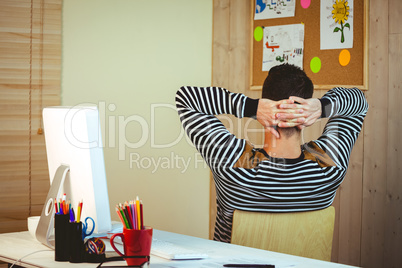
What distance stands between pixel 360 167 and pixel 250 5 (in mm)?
1297

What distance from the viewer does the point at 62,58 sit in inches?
121

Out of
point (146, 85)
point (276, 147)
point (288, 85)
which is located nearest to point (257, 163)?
point (276, 147)

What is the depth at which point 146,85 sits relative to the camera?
127 inches

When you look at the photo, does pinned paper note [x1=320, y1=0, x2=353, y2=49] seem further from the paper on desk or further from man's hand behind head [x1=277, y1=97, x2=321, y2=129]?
the paper on desk

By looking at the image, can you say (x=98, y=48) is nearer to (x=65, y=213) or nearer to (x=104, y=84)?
(x=104, y=84)

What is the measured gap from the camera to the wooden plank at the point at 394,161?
2797 millimetres

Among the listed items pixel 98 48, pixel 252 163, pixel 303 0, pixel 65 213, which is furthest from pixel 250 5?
pixel 65 213

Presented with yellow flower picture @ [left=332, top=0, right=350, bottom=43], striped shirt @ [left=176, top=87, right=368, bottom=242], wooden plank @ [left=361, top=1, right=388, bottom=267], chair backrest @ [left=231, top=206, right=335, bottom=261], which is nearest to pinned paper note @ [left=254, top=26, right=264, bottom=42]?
yellow flower picture @ [left=332, top=0, right=350, bottom=43]

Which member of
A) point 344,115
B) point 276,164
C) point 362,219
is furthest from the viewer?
point 362,219

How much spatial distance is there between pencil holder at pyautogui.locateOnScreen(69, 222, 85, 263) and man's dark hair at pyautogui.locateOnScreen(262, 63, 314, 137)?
82 cm

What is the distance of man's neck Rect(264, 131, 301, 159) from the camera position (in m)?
1.73

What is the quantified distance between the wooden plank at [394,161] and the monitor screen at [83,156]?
1.94 m

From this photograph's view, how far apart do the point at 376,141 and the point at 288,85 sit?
53.1 inches

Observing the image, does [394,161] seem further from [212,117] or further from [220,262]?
[220,262]
